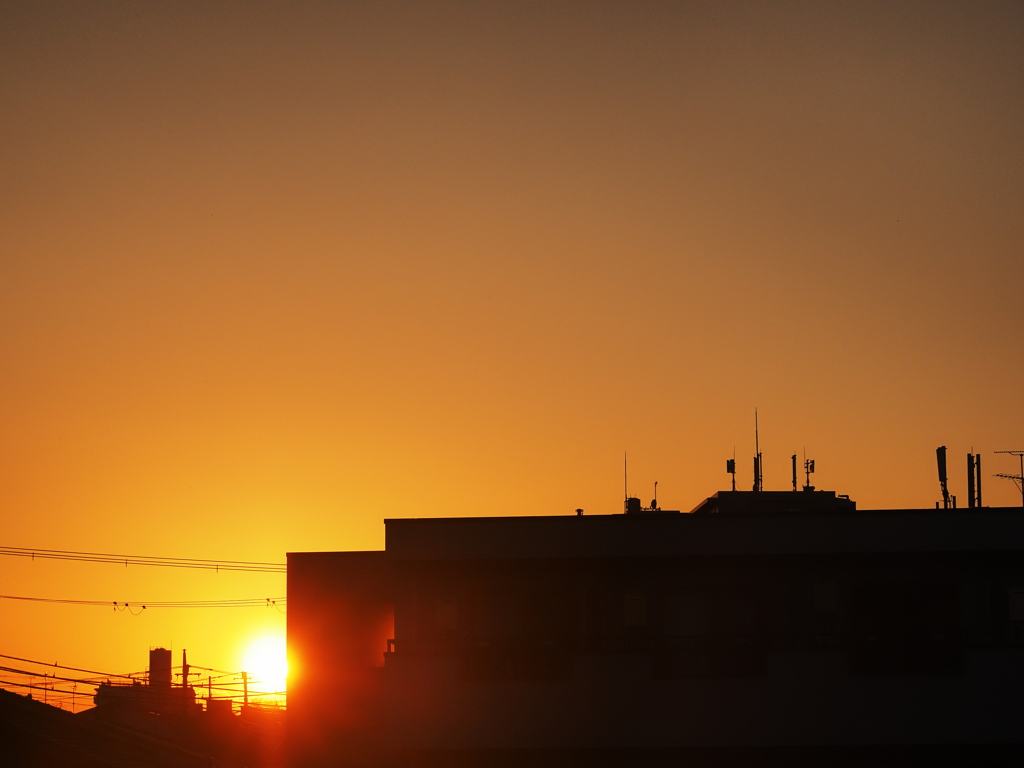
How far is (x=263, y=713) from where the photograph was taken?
7294 centimetres

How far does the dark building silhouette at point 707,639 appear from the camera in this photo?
96.3 ft

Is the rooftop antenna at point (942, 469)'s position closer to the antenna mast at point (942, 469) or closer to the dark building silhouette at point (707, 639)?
the antenna mast at point (942, 469)

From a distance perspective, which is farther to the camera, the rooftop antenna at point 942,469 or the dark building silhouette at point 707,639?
the rooftop antenna at point 942,469

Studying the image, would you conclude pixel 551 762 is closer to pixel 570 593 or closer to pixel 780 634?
pixel 570 593

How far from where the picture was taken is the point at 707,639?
99.9ft

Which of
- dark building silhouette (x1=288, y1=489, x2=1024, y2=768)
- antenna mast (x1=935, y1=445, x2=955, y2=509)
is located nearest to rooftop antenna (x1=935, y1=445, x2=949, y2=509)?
antenna mast (x1=935, y1=445, x2=955, y2=509)

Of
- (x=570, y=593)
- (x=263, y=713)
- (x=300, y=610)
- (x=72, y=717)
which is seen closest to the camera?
(x=570, y=593)

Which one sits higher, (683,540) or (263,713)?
(683,540)

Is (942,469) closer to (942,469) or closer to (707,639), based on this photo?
(942,469)

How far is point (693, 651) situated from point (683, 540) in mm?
2613

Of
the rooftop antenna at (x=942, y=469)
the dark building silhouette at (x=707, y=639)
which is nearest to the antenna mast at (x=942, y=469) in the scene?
the rooftop antenna at (x=942, y=469)

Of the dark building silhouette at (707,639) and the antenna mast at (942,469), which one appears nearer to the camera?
the dark building silhouette at (707,639)

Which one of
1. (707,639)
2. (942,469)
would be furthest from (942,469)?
(707,639)

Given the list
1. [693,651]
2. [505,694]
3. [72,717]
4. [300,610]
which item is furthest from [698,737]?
[72,717]
